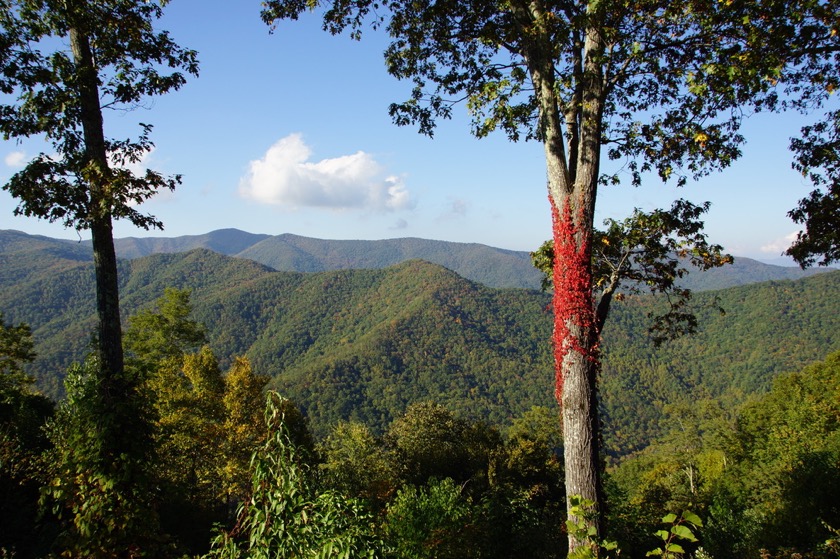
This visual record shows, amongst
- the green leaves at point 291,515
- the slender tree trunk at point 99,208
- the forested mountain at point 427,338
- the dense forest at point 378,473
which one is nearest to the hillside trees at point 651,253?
the dense forest at point 378,473

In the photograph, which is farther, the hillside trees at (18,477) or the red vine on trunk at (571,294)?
the hillside trees at (18,477)

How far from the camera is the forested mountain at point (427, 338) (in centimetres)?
8844

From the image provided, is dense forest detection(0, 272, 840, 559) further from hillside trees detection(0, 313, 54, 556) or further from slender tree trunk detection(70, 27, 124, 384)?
slender tree trunk detection(70, 27, 124, 384)

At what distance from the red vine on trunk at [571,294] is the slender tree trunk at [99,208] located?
16.7 ft

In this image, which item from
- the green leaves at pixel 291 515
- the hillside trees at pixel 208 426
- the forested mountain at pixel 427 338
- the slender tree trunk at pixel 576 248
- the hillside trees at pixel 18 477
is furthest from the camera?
the forested mountain at pixel 427 338

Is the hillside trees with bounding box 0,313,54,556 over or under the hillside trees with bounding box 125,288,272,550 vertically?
over

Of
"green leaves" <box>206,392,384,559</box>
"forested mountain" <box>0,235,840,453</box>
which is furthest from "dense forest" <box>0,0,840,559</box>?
"forested mountain" <box>0,235,840,453</box>

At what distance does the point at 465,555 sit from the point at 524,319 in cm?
13572

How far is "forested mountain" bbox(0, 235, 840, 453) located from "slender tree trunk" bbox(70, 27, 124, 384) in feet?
213

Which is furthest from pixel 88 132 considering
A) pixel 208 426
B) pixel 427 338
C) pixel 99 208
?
pixel 427 338

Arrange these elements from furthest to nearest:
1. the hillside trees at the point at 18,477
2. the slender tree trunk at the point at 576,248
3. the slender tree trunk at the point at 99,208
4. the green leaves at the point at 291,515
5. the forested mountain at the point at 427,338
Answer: the forested mountain at the point at 427,338
the hillside trees at the point at 18,477
the slender tree trunk at the point at 99,208
the slender tree trunk at the point at 576,248
the green leaves at the point at 291,515

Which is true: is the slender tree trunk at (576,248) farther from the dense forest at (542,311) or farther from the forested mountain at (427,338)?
the forested mountain at (427,338)

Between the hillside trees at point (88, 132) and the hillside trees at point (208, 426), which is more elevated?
the hillside trees at point (88, 132)

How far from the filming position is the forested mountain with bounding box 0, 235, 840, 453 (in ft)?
290
